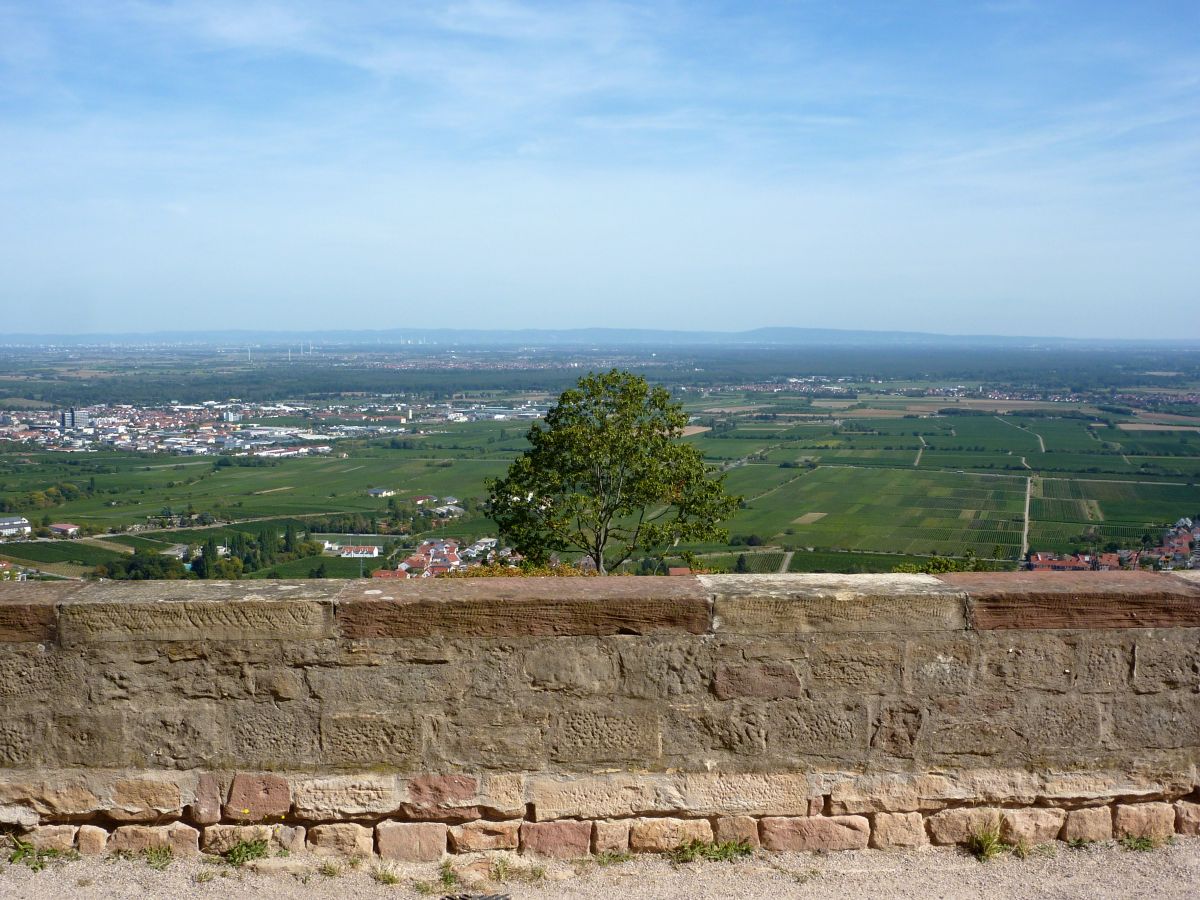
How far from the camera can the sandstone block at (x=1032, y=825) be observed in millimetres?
3357

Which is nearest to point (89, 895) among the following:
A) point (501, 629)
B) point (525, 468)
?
point (501, 629)

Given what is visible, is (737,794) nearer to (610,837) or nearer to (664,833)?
(664,833)

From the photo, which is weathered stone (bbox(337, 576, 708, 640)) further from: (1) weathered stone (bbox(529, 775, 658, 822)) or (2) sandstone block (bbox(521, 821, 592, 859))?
(2) sandstone block (bbox(521, 821, 592, 859))

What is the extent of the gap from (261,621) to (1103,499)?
146 feet

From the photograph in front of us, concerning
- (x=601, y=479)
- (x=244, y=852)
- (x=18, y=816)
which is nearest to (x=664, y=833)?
(x=244, y=852)

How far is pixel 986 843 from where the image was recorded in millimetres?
3295

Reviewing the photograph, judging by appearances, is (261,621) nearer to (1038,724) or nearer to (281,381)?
(1038,724)

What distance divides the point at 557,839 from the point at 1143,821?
198 cm

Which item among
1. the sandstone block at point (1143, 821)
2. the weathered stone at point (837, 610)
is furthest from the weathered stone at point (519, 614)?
the sandstone block at point (1143, 821)

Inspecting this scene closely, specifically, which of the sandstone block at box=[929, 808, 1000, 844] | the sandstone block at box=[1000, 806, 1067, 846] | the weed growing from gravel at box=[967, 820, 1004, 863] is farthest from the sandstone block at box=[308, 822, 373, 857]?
the sandstone block at box=[1000, 806, 1067, 846]

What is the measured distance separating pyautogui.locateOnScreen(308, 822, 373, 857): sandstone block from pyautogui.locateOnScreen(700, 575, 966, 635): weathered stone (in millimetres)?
1341

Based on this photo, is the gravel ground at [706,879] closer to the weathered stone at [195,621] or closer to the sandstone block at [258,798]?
the sandstone block at [258,798]

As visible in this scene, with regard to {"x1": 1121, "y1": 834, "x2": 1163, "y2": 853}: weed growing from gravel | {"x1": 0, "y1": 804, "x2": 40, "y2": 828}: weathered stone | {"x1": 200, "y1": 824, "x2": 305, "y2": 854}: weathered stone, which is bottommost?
{"x1": 1121, "y1": 834, "x2": 1163, "y2": 853}: weed growing from gravel

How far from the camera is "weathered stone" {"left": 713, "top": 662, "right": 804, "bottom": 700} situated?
3342mm
